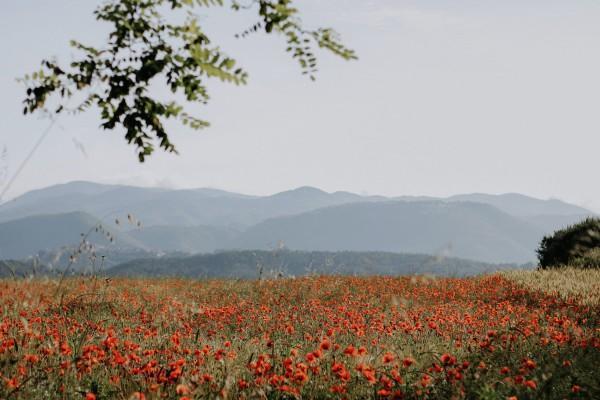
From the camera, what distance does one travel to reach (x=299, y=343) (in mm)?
6520

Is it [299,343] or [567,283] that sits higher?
[567,283]

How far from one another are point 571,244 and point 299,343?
15568 millimetres

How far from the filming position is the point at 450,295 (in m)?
11.0

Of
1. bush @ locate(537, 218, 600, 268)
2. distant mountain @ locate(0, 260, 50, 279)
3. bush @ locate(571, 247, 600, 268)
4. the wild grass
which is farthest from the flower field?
bush @ locate(537, 218, 600, 268)

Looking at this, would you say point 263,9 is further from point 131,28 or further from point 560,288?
point 560,288

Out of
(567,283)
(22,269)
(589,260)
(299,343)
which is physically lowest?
(299,343)

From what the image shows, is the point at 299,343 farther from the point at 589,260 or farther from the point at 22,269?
the point at 589,260

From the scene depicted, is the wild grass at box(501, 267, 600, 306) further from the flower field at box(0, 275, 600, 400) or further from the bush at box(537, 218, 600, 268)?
the bush at box(537, 218, 600, 268)

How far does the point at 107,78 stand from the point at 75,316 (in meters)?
6.70

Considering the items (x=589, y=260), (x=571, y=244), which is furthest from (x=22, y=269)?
(x=571, y=244)

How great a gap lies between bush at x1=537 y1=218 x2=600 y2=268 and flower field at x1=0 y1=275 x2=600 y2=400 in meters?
6.66

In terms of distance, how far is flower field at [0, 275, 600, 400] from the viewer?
4.16m

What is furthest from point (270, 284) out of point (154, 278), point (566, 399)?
point (566, 399)

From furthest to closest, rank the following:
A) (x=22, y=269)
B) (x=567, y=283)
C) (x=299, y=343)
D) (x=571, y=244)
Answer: (x=571, y=244) → (x=567, y=283) → (x=22, y=269) → (x=299, y=343)
